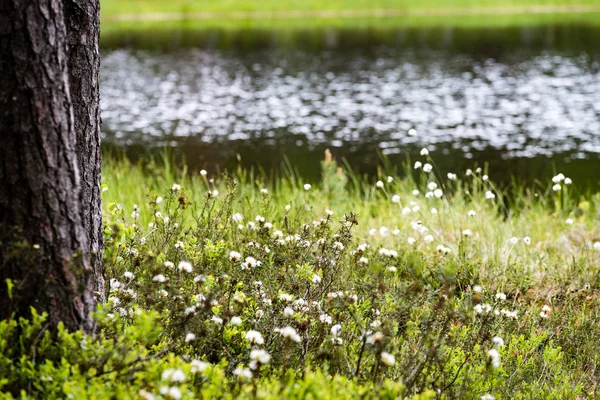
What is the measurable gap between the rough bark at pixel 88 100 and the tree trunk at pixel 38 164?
630mm

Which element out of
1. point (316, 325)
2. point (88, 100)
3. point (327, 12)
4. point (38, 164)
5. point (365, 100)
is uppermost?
point (327, 12)

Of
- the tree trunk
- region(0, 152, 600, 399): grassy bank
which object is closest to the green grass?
region(0, 152, 600, 399): grassy bank

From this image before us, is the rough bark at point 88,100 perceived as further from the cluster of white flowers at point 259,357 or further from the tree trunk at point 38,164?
the cluster of white flowers at point 259,357

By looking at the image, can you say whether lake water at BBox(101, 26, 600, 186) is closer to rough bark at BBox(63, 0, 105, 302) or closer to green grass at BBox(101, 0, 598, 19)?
rough bark at BBox(63, 0, 105, 302)

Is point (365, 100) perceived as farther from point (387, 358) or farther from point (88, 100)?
point (387, 358)

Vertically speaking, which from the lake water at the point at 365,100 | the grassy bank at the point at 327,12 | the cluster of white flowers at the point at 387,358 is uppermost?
the grassy bank at the point at 327,12

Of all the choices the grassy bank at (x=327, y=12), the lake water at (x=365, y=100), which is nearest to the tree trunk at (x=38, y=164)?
the lake water at (x=365, y=100)

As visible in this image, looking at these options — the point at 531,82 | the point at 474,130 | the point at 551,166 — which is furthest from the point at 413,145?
the point at 531,82

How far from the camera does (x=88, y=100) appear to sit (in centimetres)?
365

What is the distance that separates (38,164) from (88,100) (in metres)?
0.94

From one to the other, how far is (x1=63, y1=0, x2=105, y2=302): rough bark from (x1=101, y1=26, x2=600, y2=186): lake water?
399 centimetres

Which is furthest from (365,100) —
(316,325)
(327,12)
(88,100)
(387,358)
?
(327,12)

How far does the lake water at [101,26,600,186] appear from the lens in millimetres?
16188

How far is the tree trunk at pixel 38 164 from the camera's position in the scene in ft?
9.13
